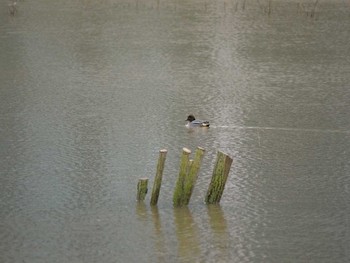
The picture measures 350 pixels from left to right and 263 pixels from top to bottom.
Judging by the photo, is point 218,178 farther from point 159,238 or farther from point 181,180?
point 159,238

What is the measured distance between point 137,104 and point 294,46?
715 cm

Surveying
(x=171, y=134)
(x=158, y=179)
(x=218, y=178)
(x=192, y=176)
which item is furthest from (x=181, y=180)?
(x=171, y=134)

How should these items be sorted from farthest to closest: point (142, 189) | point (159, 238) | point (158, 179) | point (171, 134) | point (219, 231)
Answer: point (171, 134), point (142, 189), point (158, 179), point (219, 231), point (159, 238)

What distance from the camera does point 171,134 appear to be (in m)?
13.9

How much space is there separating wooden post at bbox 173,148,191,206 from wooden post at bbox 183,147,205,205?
0.15 feet

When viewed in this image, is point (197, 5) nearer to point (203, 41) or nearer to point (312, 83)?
point (203, 41)

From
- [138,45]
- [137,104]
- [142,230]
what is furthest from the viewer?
[138,45]

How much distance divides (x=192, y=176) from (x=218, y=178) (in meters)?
0.36

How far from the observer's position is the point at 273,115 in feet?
49.9

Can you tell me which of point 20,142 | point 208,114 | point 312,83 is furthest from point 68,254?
point 312,83

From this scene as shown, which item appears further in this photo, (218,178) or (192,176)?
(218,178)

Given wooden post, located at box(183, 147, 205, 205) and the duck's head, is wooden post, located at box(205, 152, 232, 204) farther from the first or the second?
the duck's head

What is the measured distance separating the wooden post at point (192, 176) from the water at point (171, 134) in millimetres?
177

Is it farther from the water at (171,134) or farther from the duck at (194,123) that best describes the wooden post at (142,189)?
the duck at (194,123)
